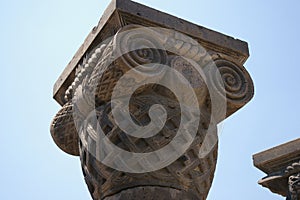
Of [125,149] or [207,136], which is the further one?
[207,136]

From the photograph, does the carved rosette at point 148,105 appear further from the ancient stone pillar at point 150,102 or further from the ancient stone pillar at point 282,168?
the ancient stone pillar at point 282,168

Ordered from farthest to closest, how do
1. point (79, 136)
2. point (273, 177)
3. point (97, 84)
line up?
point (273, 177) → point (79, 136) → point (97, 84)

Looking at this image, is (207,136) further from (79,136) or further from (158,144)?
(79,136)

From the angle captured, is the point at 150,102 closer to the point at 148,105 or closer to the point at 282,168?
the point at 148,105

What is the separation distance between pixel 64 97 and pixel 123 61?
0.79 metres

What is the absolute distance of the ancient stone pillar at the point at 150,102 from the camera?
273 centimetres

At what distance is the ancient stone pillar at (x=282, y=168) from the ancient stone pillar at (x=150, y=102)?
446 millimetres

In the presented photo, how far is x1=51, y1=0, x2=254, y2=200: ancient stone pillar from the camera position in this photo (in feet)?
8.97

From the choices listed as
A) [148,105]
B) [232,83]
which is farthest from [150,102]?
[232,83]

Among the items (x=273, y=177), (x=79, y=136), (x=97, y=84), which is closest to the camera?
(x=97, y=84)

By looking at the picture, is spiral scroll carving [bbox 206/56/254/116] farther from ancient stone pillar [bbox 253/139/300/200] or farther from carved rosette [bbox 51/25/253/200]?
ancient stone pillar [bbox 253/139/300/200]

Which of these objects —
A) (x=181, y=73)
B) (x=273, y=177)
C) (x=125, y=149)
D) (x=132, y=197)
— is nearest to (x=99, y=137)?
(x=125, y=149)

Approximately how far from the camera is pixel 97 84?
9.36 ft

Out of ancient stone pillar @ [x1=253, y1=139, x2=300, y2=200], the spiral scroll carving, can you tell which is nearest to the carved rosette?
the spiral scroll carving
